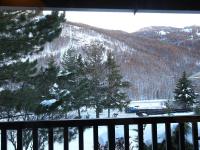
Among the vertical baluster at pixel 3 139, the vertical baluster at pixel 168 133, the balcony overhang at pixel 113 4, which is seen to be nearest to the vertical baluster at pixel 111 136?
the vertical baluster at pixel 168 133

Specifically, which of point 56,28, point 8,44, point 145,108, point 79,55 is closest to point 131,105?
point 145,108

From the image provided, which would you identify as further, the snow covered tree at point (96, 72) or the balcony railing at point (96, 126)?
the snow covered tree at point (96, 72)

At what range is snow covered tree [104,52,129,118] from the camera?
4.40 m

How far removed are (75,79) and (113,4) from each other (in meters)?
3.35

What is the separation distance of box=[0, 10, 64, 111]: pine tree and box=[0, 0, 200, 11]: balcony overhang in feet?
15.3

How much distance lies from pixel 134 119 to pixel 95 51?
238 centimetres

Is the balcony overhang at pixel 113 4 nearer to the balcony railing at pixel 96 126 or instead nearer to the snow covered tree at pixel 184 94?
the balcony railing at pixel 96 126

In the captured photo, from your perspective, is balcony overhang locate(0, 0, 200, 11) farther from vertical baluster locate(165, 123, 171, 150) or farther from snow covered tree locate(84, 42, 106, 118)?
snow covered tree locate(84, 42, 106, 118)

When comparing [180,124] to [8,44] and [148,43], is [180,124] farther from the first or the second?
[8,44]

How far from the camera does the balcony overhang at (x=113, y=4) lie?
2.41 meters

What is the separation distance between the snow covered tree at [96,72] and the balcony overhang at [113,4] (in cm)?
193

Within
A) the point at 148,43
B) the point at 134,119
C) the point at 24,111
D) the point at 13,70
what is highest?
the point at 148,43

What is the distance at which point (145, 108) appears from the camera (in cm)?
363

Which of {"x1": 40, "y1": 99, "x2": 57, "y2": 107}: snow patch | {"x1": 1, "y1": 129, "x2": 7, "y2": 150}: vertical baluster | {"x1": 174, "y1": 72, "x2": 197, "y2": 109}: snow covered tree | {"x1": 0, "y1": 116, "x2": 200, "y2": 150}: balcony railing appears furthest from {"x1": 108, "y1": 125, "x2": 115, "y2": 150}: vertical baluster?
{"x1": 40, "y1": 99, "x2": 57, "y2": 107}: snow patch
